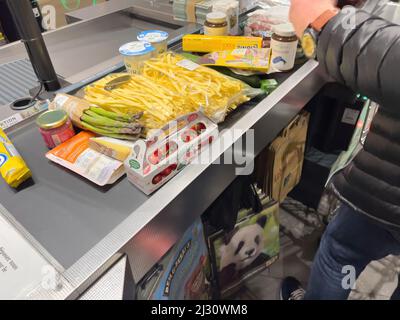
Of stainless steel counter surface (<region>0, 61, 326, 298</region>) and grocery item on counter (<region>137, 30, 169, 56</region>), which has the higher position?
grocery item on counter (<region>137, 30, 169, 56</region>)

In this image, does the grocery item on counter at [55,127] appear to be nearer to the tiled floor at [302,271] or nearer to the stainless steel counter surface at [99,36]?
the stainless steel counter surface at [99,36]

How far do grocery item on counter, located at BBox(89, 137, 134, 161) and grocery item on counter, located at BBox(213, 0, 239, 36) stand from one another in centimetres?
63

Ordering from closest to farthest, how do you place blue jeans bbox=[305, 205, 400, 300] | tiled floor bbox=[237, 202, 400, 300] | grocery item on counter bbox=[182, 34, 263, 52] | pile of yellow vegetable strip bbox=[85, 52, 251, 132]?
pile of yellow vegetable strip bbox=[85, 52, 251, 132] < blue jeans bbox=[305, 205, 400, 300] < grocery item on counter bbox=[182, 34, 263, 52] < tiled floor bbox=[237, 202, 400, 300]

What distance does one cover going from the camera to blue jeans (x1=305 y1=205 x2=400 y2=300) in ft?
2.81

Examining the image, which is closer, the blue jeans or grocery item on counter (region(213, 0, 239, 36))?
the blue jeans

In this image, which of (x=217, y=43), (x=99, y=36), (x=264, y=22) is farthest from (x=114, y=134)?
(x=99, y=36)

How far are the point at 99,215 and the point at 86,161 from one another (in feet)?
0.45

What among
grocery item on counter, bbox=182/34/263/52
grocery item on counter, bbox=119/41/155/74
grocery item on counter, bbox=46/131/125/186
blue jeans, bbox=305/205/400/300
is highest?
grocery item on counter, bbox=119/41/155/74

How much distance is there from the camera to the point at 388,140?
2.30 feet

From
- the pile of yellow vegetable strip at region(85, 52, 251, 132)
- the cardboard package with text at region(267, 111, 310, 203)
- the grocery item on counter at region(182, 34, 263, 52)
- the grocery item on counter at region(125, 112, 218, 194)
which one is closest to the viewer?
the grocery item on counter at region(125, 112, 218, 194)

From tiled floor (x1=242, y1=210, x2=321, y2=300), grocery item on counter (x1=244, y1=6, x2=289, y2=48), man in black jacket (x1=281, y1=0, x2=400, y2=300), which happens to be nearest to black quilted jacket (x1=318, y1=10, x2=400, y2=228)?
man in black jacket (x1=281, y1=0, x2=400, y2=300)

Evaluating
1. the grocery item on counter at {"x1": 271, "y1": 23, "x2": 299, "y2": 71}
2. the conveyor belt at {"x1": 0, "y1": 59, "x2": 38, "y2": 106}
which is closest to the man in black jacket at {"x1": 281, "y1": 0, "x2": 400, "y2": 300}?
the grocery item on counter at {"x1": 271, "y1": 23, "x2": 299, "y2": 71}

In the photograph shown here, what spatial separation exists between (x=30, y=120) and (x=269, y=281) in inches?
45.9

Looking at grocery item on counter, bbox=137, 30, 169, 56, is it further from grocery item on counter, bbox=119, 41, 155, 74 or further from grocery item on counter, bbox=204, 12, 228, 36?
grocery item on counter, bbox=204, 12, 228, 36
